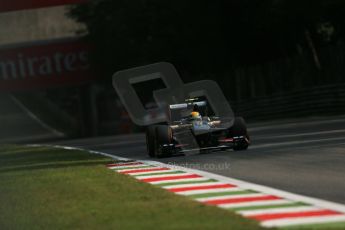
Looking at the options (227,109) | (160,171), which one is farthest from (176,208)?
(227,109)

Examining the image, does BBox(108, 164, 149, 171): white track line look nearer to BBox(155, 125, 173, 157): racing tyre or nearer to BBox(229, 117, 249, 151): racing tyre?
BBox(155, 125, 173, 157): racing tyre

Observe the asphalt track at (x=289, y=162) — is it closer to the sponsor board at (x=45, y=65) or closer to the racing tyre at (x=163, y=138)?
the racing tyre at (x=163, y=138)

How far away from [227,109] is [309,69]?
15411 mm

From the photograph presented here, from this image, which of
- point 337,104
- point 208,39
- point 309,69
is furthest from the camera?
point 208,39

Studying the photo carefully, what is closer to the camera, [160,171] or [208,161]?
[160,171]

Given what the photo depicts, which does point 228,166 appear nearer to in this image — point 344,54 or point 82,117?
point 344,54

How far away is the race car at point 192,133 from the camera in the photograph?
57.5 ft

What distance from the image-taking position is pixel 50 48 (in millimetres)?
50688

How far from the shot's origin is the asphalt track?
451 inches

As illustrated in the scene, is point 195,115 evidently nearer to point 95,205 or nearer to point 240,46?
point 95,205

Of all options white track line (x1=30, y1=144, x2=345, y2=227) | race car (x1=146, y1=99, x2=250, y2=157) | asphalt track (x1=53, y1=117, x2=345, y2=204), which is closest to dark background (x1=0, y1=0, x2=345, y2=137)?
asphalt track (x1=53, y1=117, x2=345, y2=204)

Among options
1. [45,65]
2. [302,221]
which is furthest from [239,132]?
[45,65]

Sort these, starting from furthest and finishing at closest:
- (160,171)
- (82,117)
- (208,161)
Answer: (82,117)
(208,161)
(160,171)

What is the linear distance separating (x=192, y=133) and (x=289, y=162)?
3.16 meters
